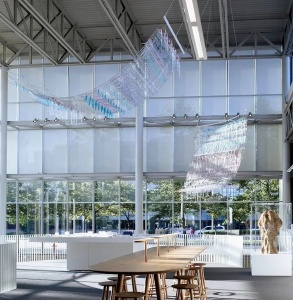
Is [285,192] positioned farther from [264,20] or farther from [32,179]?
[32,179]

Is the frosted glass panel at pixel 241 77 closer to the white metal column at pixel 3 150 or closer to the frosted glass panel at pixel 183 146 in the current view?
the frosted glass panel at pixel 183 146

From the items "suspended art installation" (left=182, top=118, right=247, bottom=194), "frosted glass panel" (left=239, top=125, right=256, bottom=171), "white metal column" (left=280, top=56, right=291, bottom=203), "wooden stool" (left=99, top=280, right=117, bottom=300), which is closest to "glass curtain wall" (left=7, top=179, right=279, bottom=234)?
"frosted glass panel" (left=239, top=125, right=256, bottom=171)

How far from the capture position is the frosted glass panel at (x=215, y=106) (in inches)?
912

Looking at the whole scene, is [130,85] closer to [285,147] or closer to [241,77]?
[285,147]

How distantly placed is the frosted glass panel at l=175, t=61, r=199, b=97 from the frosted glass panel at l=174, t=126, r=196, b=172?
1364mm

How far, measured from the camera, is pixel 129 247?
56.7ft

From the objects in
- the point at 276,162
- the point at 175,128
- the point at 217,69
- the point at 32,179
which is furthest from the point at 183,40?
the point at 32,179

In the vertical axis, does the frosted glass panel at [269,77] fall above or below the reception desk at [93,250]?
above

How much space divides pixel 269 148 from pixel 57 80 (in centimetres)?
868

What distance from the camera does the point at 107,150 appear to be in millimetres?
24281

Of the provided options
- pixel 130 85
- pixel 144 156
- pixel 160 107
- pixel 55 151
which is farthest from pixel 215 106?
pixel 130 85

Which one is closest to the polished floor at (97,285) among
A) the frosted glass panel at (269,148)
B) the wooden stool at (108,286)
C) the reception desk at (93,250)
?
the reception desk at (93,250)

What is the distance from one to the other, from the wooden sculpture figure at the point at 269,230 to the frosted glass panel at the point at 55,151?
10.9 meters

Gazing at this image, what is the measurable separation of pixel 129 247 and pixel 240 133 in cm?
476
